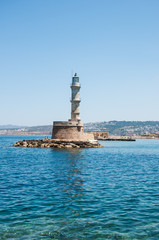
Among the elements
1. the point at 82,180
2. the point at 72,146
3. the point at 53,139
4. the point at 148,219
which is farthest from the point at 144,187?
the point at 53,139

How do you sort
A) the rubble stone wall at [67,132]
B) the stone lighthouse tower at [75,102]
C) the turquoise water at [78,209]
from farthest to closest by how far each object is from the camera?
the stone lighthouse tower at [75,102]
the rubble stone wall at [67,132]
the turquoise water at [78,209]

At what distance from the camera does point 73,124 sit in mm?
55125

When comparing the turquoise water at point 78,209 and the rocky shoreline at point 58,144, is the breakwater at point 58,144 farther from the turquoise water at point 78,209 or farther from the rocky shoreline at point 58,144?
the turquoise water at point 78,209

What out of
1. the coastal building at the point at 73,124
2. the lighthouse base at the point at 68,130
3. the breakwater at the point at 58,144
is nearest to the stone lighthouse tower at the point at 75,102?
the coastal building at the point at 73,124

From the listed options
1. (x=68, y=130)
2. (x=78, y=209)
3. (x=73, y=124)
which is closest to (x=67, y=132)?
(x=68, y=130)

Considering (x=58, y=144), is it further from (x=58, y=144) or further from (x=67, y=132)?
(x=67, y=132)

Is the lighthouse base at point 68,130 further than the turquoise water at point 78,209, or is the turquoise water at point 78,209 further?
the lighthouse base at point 68,130

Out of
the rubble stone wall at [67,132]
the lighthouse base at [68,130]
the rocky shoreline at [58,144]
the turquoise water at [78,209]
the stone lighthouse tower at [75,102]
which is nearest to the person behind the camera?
the turquoise water at [78,209]

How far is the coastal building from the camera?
2176 inches

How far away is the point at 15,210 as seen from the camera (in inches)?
473

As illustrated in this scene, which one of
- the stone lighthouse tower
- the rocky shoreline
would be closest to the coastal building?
the stone lighthouse tower

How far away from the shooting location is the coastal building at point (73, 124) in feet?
181

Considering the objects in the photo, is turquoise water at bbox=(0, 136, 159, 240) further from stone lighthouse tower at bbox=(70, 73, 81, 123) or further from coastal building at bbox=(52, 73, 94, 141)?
stone lighthouse tower at bbox=(70, 73, 81, 123)

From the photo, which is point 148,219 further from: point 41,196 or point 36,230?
point 41,196
